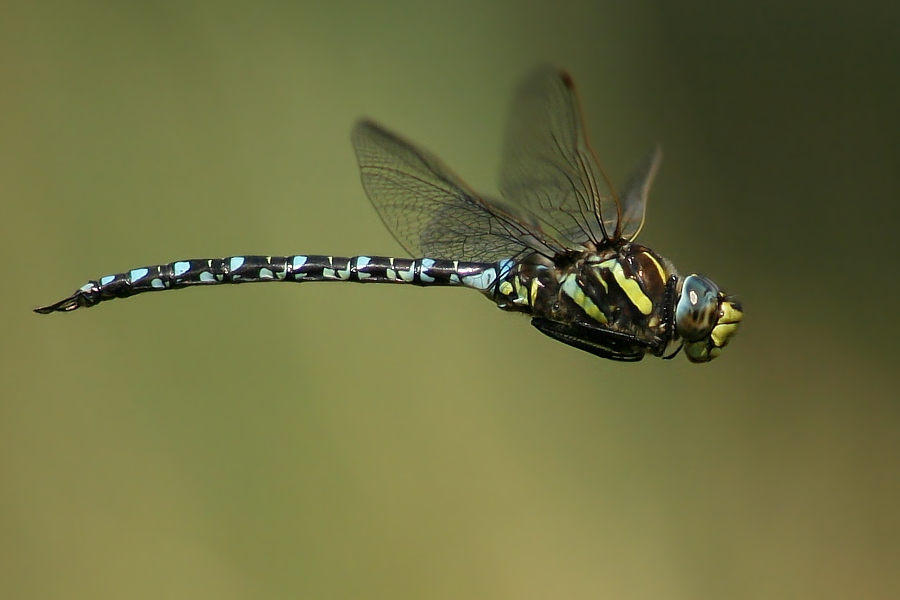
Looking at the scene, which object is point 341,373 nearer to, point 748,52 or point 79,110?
point 79,110

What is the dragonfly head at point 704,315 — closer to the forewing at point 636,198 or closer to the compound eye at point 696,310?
the compound eye at point 696,310

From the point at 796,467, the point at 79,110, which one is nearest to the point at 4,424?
the point at 79,110

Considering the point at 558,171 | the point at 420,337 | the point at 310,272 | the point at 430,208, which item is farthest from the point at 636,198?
the point at 420,337

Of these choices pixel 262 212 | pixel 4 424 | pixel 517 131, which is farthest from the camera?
pixel 262 212

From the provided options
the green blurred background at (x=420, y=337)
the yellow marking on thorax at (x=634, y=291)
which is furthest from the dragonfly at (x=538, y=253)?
the green blurred background at (x=420, y=337)

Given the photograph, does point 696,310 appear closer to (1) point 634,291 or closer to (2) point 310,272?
(1) point 634,291
